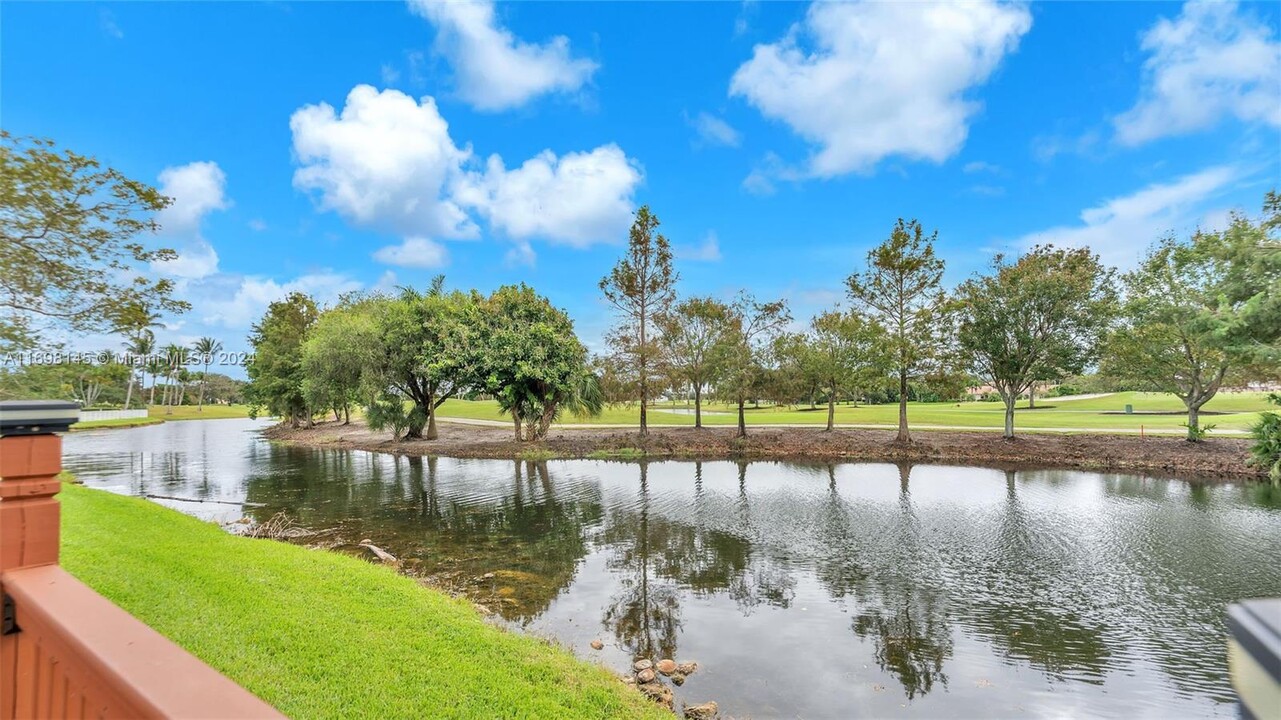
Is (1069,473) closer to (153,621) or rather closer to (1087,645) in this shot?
(1087,645)

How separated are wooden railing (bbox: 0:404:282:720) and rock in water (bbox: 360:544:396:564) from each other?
10.2m

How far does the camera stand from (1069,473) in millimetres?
21984

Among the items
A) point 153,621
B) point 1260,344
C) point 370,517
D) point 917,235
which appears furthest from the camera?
point 917,235

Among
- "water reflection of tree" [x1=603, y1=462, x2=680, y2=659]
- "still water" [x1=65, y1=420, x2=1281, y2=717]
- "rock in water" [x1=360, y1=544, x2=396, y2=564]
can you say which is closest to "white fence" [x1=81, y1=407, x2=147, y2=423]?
"still water" [x1=65, y1=420, x2=1281, y2=717]

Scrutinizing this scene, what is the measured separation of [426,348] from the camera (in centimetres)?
3048

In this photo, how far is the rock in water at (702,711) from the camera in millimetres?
6535

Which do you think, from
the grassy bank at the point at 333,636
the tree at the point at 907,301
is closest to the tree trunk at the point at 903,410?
the tree at the point at 907,301

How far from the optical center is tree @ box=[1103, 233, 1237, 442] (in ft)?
75.1

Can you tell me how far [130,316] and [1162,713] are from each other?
815 inches

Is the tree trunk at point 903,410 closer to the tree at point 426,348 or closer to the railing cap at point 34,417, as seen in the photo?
the tree at point 426,348

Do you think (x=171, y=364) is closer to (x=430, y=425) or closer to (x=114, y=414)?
(x=114, y=414)

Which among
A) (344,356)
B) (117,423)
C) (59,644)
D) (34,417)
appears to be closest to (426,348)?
(344,356)

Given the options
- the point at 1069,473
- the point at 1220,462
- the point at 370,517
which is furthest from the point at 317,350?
the point at 1220,462

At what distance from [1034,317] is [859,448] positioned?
10552 mm
